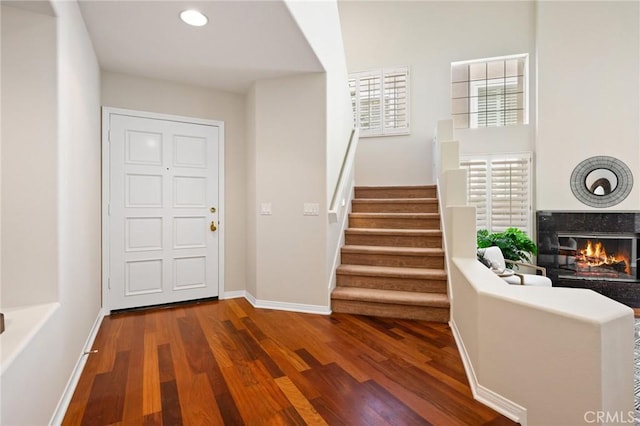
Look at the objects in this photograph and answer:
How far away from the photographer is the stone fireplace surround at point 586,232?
4520mm

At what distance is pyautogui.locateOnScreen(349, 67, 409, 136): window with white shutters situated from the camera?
553cm

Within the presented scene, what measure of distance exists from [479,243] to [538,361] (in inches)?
136

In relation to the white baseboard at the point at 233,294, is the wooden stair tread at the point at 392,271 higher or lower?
higher

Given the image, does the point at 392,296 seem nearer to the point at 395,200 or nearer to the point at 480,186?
the point at 395,200

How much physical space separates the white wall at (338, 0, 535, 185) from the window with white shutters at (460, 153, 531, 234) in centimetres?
21

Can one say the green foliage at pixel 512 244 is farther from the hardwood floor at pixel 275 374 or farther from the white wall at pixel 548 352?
the white wall at pixel 548 352

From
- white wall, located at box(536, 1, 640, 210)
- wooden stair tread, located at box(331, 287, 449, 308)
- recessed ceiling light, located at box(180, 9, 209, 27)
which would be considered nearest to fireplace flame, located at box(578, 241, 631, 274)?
white wall, located at box(536, 1, 640, 210)

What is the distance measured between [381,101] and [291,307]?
13.1 ft

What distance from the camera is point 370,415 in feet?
5.38
